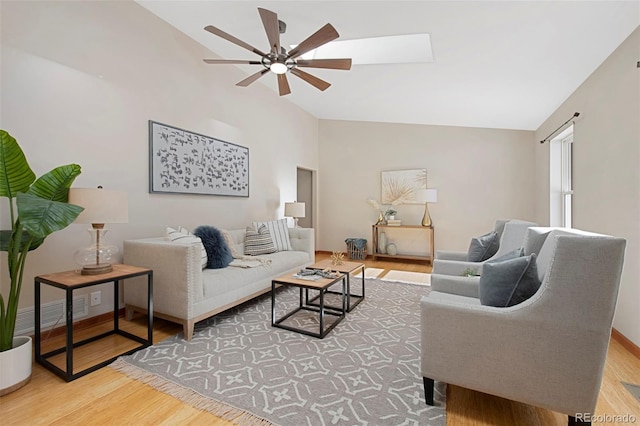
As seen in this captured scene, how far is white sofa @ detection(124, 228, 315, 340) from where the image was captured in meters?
2.27

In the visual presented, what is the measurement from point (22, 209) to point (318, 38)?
220cm

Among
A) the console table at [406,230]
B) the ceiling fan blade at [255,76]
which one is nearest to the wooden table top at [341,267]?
the ceiling fan blade at [255,76]

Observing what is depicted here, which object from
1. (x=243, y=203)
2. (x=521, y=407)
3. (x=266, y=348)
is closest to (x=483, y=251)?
(x=521, y=407)

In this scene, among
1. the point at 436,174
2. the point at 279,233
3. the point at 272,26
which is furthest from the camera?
the point at 436,174

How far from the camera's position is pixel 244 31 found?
123 inches

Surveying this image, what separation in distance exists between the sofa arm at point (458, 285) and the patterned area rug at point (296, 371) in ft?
1.52

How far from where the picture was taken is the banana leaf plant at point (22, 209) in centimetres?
158

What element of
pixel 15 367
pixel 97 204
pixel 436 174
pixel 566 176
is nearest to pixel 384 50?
pixel 436 174

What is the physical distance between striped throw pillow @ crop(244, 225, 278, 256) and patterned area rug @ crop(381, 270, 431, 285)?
70.4 inches

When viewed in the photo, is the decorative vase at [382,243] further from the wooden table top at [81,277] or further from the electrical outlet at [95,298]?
the electrical outlet at [95,298]

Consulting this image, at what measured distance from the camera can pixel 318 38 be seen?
7.35ft

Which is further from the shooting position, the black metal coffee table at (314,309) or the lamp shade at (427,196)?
the lamp shade at (427,196)

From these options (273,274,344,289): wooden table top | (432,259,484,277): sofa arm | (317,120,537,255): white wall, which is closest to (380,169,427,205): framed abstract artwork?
(317,120,537,255): white wall

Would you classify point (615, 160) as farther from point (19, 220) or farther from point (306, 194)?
point (306, 194)
